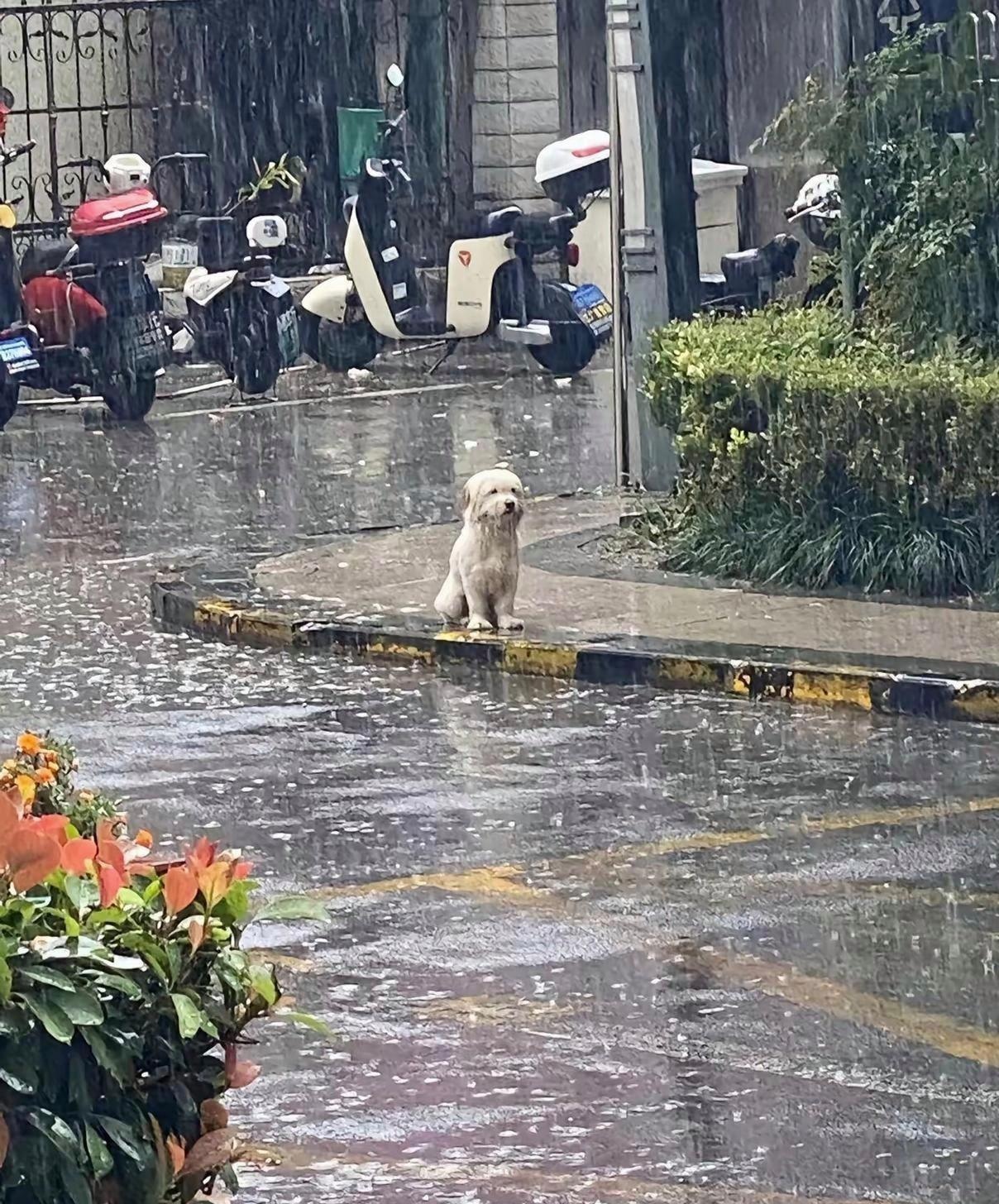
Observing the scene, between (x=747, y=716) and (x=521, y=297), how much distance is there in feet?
43.8

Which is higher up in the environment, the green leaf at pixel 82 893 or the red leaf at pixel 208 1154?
the green leaf at pixel 82 893

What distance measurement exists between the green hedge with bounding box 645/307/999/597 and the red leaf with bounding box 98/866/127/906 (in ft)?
28.0

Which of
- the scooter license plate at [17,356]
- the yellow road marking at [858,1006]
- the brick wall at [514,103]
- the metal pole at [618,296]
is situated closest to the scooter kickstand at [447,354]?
the scooter license plate at [17,356]

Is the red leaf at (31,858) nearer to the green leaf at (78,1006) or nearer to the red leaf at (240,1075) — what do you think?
the green leaf at (78,1006)

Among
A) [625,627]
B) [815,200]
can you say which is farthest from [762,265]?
[625,627]

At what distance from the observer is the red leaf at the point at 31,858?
375 centimetres

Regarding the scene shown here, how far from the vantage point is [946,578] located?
39.7 ft

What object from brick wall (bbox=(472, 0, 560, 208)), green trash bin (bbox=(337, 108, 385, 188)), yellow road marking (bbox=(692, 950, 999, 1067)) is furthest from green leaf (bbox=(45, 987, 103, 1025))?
brick wall (bbox=(472, 0, 560, 208))

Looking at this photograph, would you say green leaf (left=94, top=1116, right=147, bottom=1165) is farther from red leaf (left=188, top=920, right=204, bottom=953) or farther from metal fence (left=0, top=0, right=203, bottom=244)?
metal fence (left=0, top=0, right=203, bottom=244)

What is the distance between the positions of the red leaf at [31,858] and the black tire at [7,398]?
680 inches

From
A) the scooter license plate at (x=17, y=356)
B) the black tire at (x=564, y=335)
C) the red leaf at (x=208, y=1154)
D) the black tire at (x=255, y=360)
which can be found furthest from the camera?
the black tire at (x=564, y=335)

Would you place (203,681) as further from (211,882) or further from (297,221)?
(297,221)

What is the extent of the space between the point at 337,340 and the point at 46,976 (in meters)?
20.4

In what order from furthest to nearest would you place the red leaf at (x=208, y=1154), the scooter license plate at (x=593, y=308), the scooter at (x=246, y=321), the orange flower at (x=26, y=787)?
the scooter license plate at (x=593, y=308) < the scooter at (x=246, y=321) < the orange flower at (x=26, y=787) < the red leaf at (x=208, y=1154)
